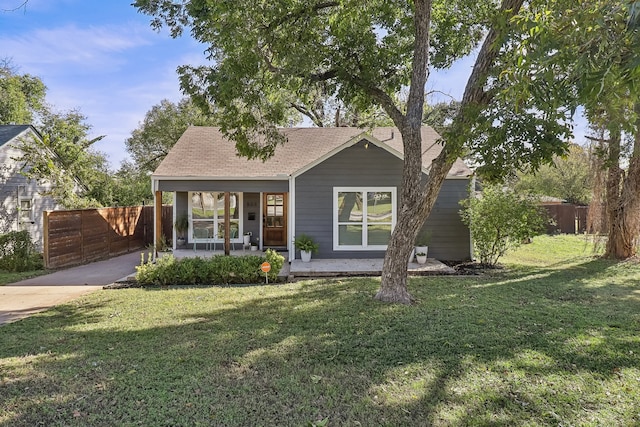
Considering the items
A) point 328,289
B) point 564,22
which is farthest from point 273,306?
point 564,22

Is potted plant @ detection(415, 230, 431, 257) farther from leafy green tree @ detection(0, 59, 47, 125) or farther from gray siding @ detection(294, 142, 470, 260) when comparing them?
leafy green tree @ detection(0, 59, 47, 125)

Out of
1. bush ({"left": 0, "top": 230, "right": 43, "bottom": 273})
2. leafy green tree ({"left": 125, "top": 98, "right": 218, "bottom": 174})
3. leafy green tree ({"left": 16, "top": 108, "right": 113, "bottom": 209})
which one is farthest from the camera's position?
leafy green tree ({"left": 125, "top": 98, "right": 218, "bottom": 174})

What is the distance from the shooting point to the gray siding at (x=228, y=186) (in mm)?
11477

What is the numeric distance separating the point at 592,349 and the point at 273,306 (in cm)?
465

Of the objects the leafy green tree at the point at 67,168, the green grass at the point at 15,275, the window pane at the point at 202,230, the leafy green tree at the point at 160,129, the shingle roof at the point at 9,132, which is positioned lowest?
the green grass at the point at 15,275

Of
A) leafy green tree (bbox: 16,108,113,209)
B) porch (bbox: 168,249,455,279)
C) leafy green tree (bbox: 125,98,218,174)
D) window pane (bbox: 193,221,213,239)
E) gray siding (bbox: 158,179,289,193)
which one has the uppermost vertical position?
leafy green tree (bbox: 125,98,218,174)

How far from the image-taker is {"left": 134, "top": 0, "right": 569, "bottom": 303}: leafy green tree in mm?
5316

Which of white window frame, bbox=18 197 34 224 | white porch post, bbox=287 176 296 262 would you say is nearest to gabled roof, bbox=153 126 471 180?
white porch post, bbox=287 176 296 262

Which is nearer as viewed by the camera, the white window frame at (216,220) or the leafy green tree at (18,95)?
the white window frame at (216,220)

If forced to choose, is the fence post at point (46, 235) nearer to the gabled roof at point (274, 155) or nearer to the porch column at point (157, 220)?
the porch column at point (157, 220)

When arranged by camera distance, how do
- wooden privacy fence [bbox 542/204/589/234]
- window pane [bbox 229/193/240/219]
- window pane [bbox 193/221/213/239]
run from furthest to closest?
wooden privacy fence [bbox 542/204/589/234] → window pane [bbox 229/193/240/219] → window pane [bbox 193/221/213/239]

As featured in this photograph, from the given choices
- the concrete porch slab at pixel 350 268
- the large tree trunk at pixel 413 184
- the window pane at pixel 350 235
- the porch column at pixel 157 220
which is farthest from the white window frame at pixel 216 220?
the large tree trunk at pixel 413 184

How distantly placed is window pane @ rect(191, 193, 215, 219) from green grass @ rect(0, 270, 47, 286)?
4691mm

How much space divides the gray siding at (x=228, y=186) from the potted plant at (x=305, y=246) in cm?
166
